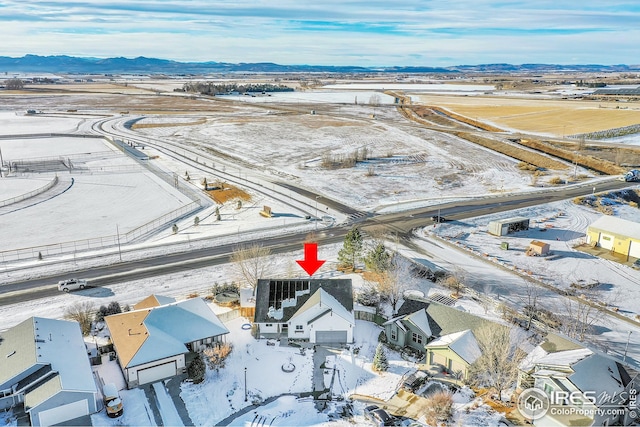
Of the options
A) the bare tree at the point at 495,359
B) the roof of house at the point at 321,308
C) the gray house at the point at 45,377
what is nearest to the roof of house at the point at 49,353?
the gray house at the point at 45,377

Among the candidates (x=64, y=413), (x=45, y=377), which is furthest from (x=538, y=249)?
(x=45, y=377)

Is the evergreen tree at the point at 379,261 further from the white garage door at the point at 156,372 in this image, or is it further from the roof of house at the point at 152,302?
the white garage door at the point at 156,372

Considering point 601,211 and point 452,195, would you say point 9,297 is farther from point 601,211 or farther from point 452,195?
point 601,211

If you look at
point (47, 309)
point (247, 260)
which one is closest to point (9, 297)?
point (47, 309)

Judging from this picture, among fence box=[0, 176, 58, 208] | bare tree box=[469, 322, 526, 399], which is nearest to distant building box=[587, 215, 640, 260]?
bare tree box=[469, 322, 526, 399]

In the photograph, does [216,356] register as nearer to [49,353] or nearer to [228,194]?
[49,353]

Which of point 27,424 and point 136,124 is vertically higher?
point 136,124
